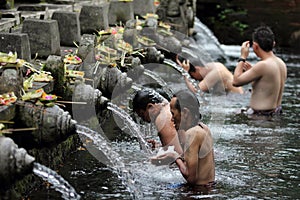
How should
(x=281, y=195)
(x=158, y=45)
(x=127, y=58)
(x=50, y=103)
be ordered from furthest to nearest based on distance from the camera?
(x=158, y=45)
(x=127, y=58)
(x=281, y=195)
(x=50, y=103)

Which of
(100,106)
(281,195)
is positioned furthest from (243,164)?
(100,106)

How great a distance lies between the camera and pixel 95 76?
7.88m

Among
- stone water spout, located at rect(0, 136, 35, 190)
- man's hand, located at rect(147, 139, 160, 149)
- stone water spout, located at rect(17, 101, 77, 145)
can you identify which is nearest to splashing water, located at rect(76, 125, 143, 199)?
man's hand, located at rect(147, 139, 160, 149)

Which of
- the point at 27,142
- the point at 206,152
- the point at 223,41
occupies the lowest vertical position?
the point at 223,41

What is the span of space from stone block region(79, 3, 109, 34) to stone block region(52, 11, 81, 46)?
1.17m

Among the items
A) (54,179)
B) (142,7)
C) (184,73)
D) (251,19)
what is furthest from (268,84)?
(251,19)

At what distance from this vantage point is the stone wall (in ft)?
69.7

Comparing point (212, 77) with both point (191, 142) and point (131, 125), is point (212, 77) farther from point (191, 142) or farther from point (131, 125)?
point (191, 142)

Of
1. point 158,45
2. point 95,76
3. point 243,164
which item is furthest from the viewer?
point 158,45

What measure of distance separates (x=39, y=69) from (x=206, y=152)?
1.87 m

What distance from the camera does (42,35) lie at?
298 inches

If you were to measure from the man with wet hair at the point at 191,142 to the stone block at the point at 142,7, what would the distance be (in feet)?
25.7

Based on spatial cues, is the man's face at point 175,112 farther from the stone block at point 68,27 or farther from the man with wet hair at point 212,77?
the man with wet hair at point 212,77

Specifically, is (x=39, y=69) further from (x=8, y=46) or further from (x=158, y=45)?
(x=158, y=45)
